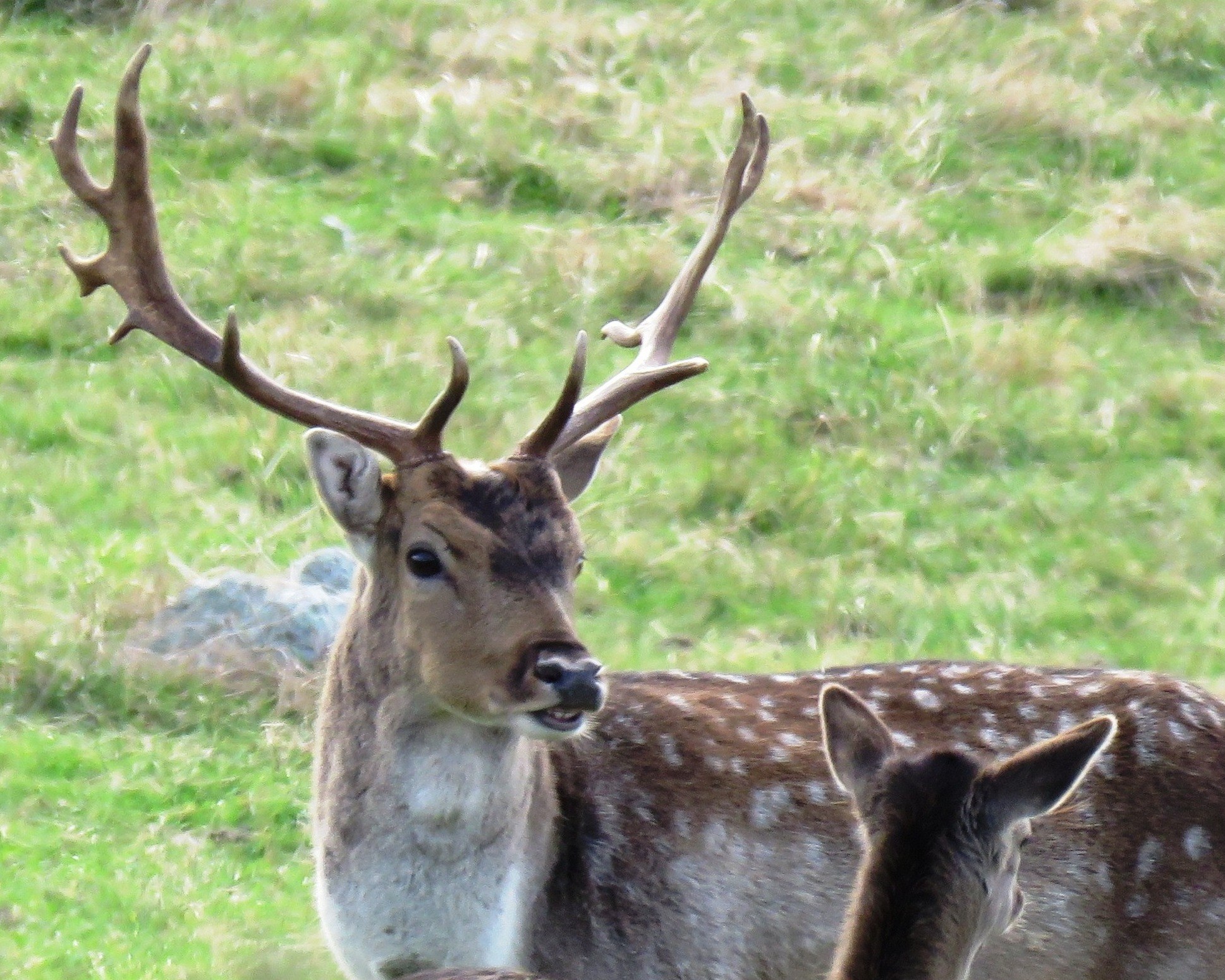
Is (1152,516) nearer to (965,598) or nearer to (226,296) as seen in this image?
(965,598)

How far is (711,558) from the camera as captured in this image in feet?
28.3

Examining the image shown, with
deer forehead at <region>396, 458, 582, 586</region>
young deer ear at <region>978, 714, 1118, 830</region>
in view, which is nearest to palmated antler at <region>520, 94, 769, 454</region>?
deer forehead at <region>396, 458, 582, 586</region>

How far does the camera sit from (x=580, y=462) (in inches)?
226

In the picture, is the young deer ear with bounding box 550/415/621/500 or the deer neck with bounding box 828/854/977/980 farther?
the young deer ear with bounding box 550/415/621/500

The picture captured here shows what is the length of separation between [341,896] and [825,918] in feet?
3.39

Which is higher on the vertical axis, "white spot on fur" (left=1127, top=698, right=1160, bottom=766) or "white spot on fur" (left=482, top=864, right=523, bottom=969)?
"white spot on fur" (left=1127, top=698, right=1160, bottom=766)

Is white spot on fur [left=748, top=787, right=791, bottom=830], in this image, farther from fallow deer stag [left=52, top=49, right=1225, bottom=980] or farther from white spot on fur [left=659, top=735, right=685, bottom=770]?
white spot on fur [left=659, top=735, right=685, bottom=770]

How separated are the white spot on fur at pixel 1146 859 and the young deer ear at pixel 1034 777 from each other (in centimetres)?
126

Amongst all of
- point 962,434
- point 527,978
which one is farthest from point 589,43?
point 527,978

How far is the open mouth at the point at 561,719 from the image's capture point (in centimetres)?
500

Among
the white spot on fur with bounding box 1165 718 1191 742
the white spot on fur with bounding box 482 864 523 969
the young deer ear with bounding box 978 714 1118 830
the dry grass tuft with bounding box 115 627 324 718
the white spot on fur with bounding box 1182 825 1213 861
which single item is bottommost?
the dry grass tuft with bounding box 115 627 324 718

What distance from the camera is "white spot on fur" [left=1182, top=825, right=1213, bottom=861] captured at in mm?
5395

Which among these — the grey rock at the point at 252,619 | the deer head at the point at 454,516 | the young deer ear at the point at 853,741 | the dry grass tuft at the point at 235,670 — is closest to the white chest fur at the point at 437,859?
the deer head at the point at 454,516

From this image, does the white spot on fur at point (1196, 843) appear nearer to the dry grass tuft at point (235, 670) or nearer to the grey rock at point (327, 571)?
the dry grass tuft at point (235, 670)
